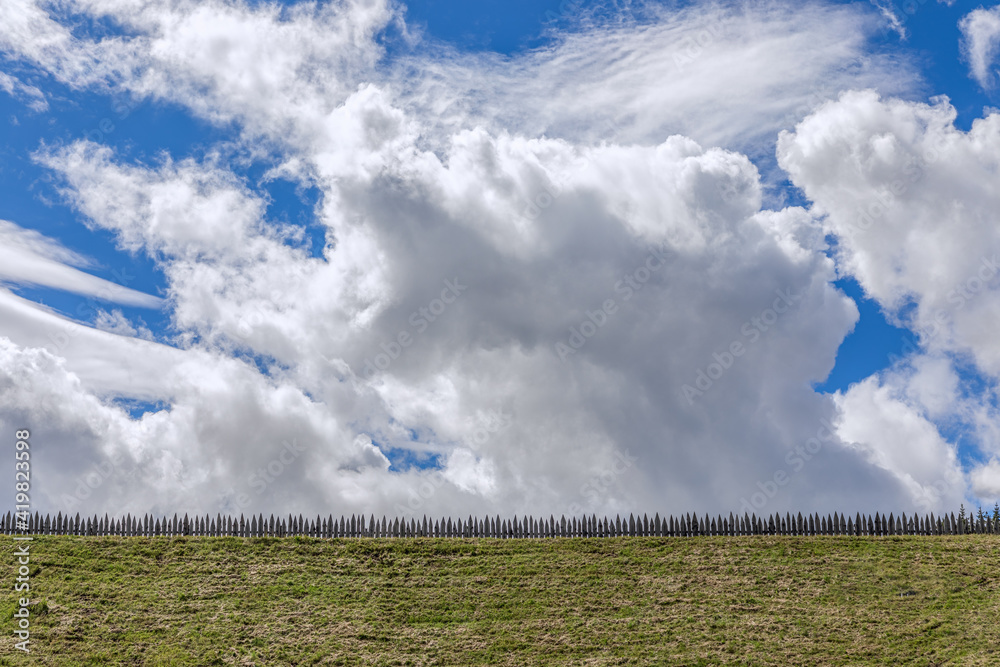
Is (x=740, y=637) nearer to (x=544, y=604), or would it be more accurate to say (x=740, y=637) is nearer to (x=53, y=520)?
(x=544, y=604)

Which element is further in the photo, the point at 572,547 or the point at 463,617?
the point at 572,547

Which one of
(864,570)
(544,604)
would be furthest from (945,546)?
(544,604)

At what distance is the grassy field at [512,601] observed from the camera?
24391mm

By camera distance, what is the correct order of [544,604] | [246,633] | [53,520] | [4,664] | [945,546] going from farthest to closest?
[53,520]
[945,546]
[544,604]
[246,633]
[4,664]

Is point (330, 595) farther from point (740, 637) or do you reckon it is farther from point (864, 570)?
point (864, 570)

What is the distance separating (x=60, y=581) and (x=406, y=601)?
13467 millimetres

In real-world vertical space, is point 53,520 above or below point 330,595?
above

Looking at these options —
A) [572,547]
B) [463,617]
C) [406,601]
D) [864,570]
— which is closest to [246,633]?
[406,601]

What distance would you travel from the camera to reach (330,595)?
93.3 feet

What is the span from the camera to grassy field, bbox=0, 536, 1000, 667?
2439 cm

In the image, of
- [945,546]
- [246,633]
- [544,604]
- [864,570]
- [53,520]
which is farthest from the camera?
[53,520]

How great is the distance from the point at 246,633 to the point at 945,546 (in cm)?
2793

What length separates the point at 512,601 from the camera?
2775 centimetres

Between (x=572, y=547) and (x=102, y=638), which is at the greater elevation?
(x=572, y=547)
